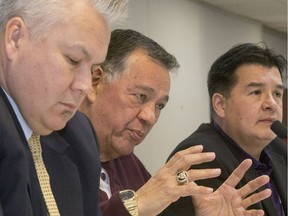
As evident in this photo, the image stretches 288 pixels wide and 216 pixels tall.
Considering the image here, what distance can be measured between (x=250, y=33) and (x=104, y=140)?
178 inches

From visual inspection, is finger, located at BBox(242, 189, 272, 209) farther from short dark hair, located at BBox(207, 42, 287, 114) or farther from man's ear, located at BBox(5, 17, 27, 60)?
man's ear, located at BBox(5, 17, 27, 60)

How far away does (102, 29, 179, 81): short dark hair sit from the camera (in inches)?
59.4

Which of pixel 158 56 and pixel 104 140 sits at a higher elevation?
pixel 158 56

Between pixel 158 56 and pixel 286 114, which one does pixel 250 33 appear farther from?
pixel 158 56

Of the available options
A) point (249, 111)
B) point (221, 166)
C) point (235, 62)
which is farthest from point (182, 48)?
point (221, 166)

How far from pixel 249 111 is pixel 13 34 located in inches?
47.9

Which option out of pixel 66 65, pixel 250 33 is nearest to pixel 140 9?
pixel 250 33

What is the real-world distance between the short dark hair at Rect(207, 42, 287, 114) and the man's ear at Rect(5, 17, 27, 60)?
1235 mm

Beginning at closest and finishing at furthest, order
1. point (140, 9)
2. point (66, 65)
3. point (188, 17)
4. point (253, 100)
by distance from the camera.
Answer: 1. point (66, 65)
2. point (253, 100)
3. point (140, 9)
4. point (188, 17)

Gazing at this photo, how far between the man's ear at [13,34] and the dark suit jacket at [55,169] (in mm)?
65

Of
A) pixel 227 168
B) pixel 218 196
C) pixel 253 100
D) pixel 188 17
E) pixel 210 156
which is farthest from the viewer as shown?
pixel 188 17

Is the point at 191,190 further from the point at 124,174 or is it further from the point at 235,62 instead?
the point at 235,62

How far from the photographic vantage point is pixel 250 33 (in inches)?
227

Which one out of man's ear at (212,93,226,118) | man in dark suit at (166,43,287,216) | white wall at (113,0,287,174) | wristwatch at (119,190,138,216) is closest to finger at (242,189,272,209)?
man in dark suit at (166,43,287,216)
